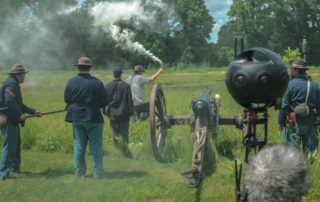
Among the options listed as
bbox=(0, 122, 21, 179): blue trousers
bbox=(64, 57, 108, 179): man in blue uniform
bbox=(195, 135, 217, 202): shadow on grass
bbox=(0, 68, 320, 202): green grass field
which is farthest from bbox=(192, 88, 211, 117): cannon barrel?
bbox=(0, 122, 21, 179): blue trousers

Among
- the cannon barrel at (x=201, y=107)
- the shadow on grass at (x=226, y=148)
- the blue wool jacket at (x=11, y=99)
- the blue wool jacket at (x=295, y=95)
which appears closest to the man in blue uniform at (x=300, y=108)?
the blue wool jacket at (x=295, y=95)

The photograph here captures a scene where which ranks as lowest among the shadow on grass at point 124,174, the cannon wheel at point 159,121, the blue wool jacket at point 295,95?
the shadow on grass at point 124,174

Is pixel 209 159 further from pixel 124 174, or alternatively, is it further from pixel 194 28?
pixel 194 28

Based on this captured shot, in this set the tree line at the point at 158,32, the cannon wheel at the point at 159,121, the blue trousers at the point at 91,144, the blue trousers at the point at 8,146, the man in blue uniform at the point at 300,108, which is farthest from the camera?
the tree line at the point at 158,32

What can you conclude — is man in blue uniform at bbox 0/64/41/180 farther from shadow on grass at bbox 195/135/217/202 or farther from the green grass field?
shadow on grass at bbox 195/135/217/202

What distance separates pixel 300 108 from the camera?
8.10 m

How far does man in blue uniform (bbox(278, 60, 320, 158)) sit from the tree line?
19339 millimetres

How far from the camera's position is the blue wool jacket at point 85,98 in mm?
8289

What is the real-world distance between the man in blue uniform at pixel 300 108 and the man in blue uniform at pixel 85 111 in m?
2.67

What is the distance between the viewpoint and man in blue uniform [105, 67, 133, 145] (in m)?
10.4

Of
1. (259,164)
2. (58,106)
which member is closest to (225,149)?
(259,164)

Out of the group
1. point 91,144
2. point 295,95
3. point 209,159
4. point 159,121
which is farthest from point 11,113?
point 295,95

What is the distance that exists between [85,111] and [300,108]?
123 inches

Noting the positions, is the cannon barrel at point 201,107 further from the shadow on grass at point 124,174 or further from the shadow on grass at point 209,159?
the shadow on grass at point 124,174
